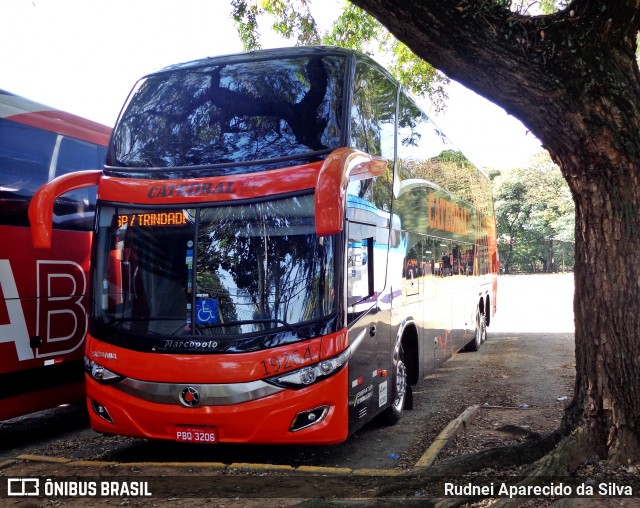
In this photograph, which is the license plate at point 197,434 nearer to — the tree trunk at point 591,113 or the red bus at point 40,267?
the red bus at point 40,267

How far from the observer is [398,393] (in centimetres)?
788

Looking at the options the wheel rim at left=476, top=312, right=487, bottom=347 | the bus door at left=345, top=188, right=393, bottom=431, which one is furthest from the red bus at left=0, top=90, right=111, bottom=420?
the wheel rim at left=476, top=312, right=487, bottom=347

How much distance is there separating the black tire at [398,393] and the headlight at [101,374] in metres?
3.11

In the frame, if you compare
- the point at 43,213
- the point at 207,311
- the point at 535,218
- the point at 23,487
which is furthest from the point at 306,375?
the point at 535,218

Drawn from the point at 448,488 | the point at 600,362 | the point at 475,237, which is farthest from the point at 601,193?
the point at 475,237

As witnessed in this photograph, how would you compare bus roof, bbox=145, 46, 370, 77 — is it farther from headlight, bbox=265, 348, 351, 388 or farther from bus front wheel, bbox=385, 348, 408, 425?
bus front wheel, bbox=385, 348, 408, 425

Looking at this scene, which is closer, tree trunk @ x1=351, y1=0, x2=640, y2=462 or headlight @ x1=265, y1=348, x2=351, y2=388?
tree trunk @ x1=351, y1=0, x2=640, y2=462

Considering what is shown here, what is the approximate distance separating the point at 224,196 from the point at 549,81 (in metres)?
2.83

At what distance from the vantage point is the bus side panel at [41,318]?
6.96 meters

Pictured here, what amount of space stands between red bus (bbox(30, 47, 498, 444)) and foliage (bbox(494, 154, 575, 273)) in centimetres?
5929

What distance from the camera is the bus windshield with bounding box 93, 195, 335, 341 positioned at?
18.7 ft

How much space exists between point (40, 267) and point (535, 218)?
64.5 m

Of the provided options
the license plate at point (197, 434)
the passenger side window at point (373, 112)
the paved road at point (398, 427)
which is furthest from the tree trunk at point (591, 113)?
the license plate at point (197, 434)

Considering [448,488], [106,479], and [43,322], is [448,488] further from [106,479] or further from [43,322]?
[43,322]
